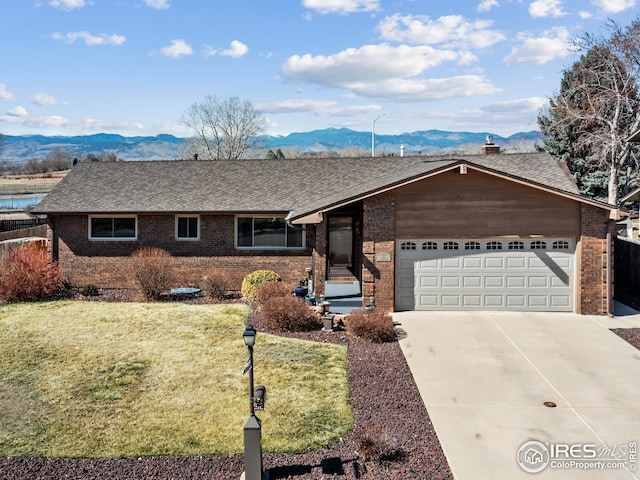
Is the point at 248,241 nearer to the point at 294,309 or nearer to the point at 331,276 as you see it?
the point at 331,276

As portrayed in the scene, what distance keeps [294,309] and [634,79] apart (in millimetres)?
30004

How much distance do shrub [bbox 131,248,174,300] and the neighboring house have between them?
1147mm

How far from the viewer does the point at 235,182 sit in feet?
67.7

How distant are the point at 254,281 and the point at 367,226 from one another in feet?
14.5

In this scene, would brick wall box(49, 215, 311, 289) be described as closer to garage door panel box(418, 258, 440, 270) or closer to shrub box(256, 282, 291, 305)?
shrub box(256, 282, 291, 305)

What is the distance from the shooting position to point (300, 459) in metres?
7.24

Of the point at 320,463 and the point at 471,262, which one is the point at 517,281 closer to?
the point at 471,262

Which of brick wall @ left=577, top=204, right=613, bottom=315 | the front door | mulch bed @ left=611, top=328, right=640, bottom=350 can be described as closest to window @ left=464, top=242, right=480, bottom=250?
brick wall @ left=577, top=204, right=613, bottom=315

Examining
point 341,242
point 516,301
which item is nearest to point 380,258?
point 516,301

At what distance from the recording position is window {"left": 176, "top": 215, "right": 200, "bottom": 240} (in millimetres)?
19047

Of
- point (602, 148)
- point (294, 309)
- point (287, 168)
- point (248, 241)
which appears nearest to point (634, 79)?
point (602, 148)

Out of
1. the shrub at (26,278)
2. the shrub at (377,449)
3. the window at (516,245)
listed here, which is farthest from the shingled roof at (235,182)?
the shrub at (377,449)

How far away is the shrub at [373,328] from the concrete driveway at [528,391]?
416 mm

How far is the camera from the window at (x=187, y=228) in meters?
19.0
